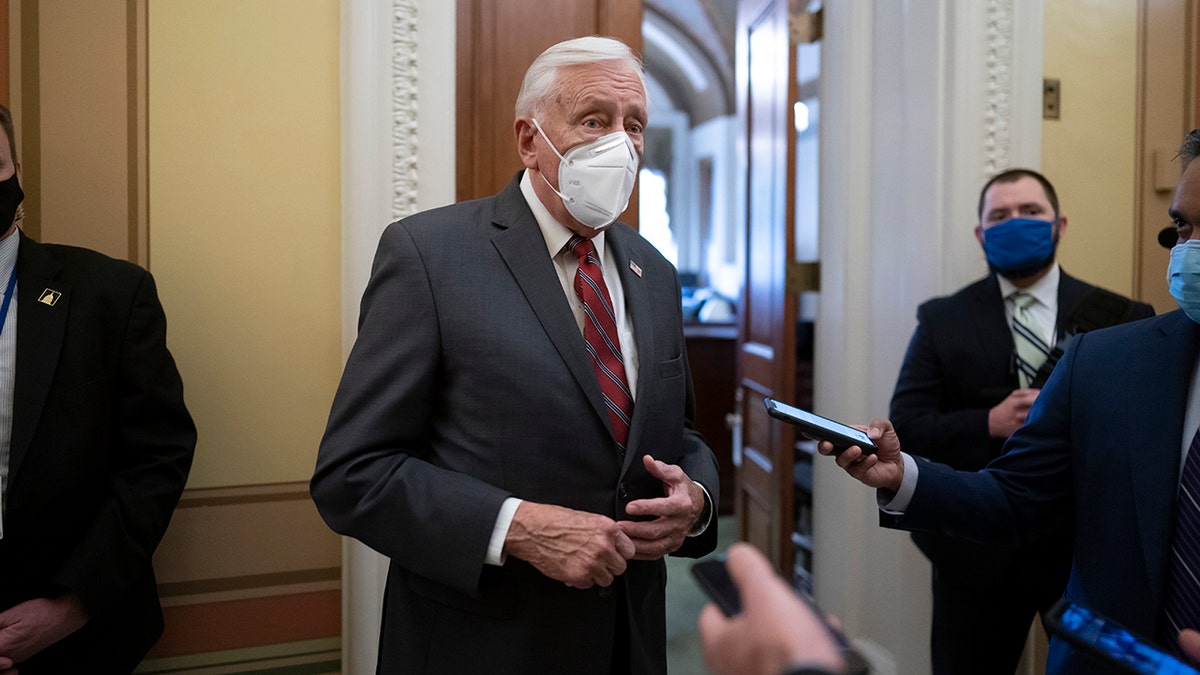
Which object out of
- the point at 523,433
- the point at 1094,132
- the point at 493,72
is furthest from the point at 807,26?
the point at 523,433

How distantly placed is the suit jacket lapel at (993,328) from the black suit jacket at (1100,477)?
0.81 metres

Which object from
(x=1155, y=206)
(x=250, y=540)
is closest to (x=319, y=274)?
(x=250, y=540)

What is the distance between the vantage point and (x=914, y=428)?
2.30 meters

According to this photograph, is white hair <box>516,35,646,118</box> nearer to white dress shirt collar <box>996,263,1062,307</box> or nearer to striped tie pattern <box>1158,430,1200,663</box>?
striped tie pattern <box>1158,430,1200,663</box>

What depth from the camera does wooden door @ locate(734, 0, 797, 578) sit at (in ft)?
10.6

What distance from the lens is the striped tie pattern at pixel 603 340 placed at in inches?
56.9

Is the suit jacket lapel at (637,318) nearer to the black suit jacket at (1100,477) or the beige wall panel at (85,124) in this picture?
the black suit jacket at (1100,477)

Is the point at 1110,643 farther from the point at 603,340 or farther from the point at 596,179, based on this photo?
the point at 596,179

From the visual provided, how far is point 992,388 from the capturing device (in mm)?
2262

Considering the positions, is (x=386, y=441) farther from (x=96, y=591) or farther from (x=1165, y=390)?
(x=1165, y=390)

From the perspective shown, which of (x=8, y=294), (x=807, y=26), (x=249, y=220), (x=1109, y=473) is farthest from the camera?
(x=807, y=26)

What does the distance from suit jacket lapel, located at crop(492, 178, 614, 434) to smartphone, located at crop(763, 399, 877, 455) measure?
29 centimetres

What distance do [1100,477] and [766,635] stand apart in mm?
1126

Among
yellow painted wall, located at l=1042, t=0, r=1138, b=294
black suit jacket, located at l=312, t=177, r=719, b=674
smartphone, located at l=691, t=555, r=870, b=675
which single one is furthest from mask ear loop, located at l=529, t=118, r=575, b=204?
yellow painted wall, located at l=1042, t=0, r=1138, b=294
